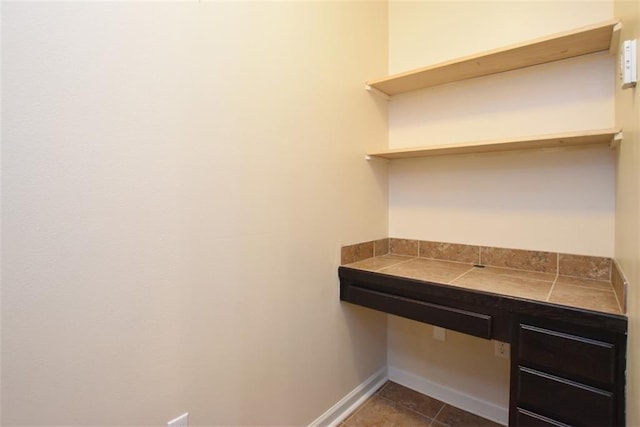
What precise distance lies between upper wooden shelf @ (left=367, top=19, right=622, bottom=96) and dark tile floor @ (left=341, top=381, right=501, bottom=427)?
1.97m

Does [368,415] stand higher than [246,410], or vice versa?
[246,410]

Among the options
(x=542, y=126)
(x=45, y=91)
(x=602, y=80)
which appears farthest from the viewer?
(x=542, y=126)

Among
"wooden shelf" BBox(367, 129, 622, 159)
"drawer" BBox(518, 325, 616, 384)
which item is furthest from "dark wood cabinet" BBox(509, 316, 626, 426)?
"wooden shelf" BBox(367, 129, 622, 159)

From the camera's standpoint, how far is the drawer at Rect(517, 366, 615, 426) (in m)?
1.02

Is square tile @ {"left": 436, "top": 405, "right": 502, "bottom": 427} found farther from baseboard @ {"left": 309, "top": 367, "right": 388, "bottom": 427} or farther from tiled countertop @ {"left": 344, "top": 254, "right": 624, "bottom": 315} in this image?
tiled countertop @ {"left": 344, "top": 254, "right": 624, "bottom": 315}

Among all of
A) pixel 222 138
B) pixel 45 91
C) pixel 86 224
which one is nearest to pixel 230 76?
pixel 222 138

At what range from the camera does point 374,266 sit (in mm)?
1731

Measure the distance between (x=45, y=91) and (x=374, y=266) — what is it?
153 centimetres

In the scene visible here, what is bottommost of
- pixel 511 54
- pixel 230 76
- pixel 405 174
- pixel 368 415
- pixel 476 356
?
pixel 368 415

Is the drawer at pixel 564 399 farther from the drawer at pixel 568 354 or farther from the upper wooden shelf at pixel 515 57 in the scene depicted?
→ the upper wooden shelf at pixel 515 57

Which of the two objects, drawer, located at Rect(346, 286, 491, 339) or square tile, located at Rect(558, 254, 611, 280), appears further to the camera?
square tile, located at Rect(558, 254, 611, 280)

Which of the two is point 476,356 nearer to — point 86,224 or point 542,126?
point 542,126

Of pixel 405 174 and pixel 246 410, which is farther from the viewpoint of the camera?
pixel 405 174

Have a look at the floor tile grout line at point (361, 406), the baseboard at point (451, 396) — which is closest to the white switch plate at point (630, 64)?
the baseboard at point (451, 396)
